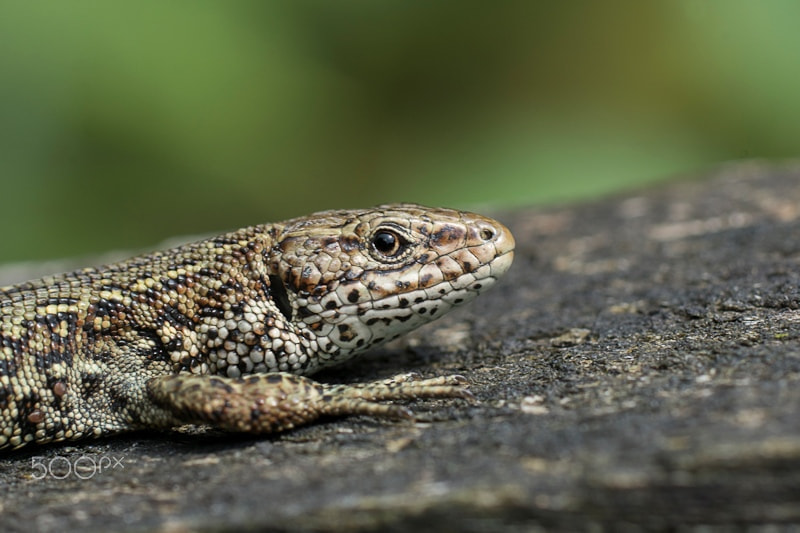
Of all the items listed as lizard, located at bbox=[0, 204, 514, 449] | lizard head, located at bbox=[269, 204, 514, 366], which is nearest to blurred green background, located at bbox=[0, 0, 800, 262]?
lizard, located at bbox=[0, 204, 514, 449]

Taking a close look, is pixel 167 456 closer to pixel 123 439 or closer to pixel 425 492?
pixel 123 439

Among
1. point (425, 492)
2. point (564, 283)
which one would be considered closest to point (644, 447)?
point (425, 492)

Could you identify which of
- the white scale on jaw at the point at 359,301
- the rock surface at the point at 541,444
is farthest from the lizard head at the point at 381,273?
the rock surface at the point at 541,444

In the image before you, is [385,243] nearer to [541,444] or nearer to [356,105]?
[541,444]

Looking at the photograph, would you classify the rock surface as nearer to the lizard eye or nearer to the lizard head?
the lizard head

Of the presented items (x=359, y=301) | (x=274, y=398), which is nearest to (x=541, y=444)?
(x=274, y=398)

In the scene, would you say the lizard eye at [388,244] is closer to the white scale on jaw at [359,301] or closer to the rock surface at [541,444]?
the white scale on jaw at [359,301]
